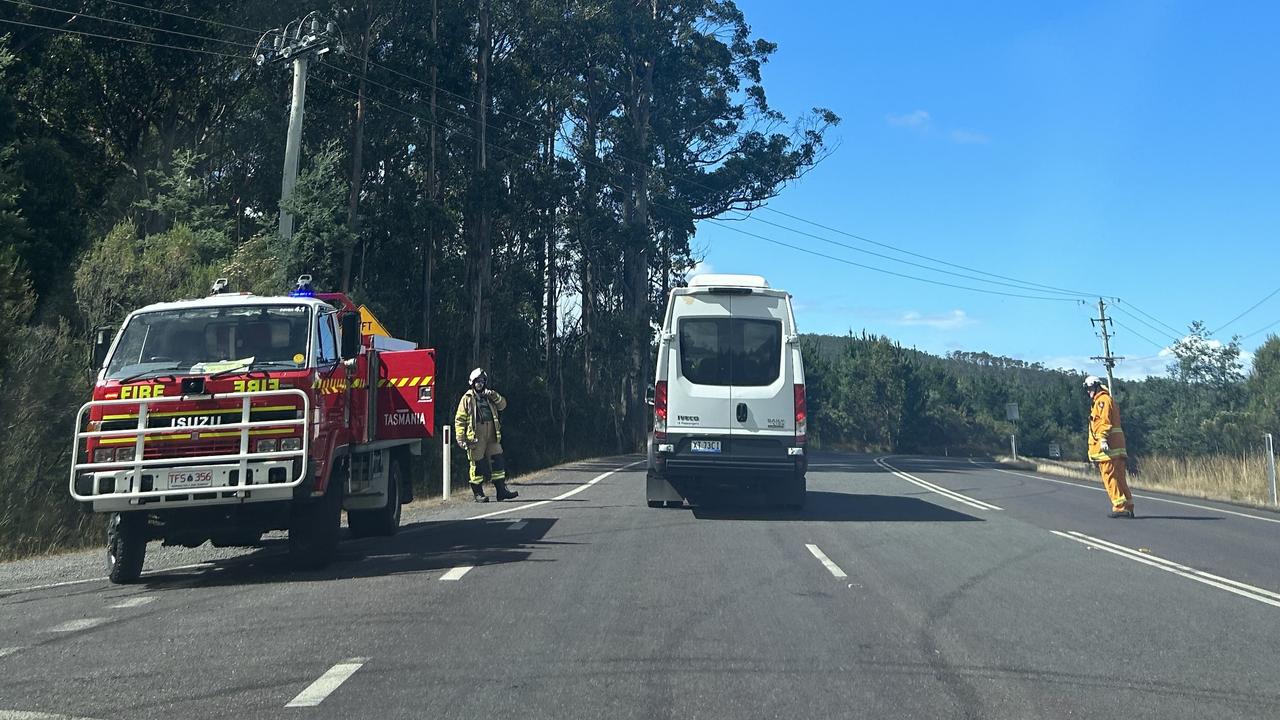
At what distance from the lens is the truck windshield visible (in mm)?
8984

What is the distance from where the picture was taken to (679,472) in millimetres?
13219

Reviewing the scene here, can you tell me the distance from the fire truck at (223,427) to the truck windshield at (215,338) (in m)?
0.01

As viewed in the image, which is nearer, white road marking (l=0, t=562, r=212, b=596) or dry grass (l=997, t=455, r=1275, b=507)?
white road marking (l=0, t=562, r=212, b=596)

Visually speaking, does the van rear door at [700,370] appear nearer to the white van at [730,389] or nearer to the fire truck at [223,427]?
the white van at [730,389]

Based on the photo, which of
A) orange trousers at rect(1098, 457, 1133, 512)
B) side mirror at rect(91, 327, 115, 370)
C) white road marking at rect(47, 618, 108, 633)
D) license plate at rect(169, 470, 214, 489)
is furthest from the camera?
orange trousers at rect(1098, 457, 1133, 512)

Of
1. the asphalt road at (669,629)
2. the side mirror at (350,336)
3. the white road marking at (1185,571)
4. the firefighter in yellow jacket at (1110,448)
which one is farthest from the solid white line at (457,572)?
the firefighter in yellow jacket at (1110,448)

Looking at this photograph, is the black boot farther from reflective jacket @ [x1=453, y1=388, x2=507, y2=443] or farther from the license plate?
the license plate

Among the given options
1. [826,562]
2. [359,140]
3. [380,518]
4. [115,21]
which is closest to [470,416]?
[380,518]

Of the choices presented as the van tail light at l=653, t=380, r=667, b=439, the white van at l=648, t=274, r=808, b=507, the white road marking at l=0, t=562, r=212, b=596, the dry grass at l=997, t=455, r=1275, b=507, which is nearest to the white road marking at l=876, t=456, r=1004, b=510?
the white van at l=648, t=274, r=808, b=507

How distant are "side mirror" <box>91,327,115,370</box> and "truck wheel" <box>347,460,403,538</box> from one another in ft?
10.1

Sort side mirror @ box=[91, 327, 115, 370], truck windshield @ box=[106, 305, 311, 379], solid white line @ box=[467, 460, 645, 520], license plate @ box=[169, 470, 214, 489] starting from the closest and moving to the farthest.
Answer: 1. license plate @ box=[169, 470, 214, 489]
2. truck windshield @ box=[106, 305, 311, 379]
3. side mirror @ box=[91, 327, 115, 370]
4. solid white line @ box=[467, 460, 645, 520]

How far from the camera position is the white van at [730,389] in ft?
43.1

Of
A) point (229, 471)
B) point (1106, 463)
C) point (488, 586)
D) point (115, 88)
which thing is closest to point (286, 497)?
point (229, 471)

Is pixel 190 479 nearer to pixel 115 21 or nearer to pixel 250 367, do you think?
pixel 250 367
